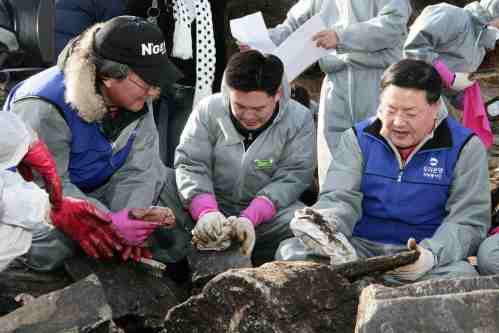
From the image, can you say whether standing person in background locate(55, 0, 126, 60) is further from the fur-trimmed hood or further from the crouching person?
the fur-trimmed hood

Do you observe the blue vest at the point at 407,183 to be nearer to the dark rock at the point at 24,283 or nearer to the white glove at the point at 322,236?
the white glove at the point at 322,236

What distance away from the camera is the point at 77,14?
491 cm

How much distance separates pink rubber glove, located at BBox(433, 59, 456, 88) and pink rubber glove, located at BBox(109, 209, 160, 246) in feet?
6.74

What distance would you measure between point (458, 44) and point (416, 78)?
1322 millimetres

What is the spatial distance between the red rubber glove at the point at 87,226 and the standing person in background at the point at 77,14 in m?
1.37

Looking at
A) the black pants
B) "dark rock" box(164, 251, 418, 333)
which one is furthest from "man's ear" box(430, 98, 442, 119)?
the black pants

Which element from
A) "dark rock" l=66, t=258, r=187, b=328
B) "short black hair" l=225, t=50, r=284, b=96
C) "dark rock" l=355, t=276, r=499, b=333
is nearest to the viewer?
"dark rock" l=355, t=276, r=499, b=333

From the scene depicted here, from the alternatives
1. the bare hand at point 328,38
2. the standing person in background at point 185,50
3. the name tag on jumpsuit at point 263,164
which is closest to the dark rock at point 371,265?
the name tag on jumpsuit at point 263,164

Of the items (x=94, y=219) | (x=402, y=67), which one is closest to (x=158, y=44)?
(x=94, y=219)

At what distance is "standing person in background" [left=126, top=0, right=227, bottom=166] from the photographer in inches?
196

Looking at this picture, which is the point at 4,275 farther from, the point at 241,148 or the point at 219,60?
the point at 219,60

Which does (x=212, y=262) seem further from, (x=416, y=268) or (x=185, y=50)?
(x=185, y=50)

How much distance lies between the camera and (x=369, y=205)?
4.12 m

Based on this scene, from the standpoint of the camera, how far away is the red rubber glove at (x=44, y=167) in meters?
3.57
